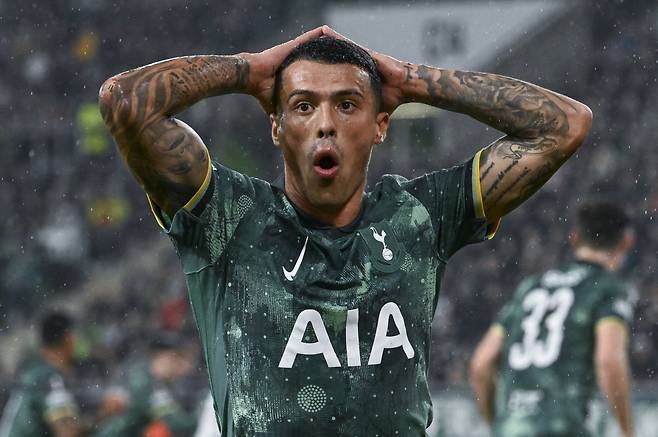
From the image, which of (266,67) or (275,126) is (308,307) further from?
(266,67)

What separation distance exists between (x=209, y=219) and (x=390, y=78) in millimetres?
735

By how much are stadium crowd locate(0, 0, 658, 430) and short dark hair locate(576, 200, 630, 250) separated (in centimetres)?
616

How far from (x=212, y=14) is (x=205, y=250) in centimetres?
1857

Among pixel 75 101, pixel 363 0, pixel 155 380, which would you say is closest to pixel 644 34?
pixel 363 0

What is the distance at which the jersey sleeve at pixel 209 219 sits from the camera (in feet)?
12.3

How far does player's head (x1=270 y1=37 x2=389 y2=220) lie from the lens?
3730 millimetres

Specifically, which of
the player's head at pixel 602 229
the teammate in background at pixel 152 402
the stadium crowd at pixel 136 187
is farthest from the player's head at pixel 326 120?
the stadium crowd at pixel 136 187

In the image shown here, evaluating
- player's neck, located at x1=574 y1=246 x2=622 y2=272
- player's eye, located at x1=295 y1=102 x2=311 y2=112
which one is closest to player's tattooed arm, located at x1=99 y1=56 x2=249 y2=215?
player's eye, located at x1=295 y1=102 x2=311 y2=112

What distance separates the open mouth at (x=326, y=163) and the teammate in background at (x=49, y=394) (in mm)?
4907

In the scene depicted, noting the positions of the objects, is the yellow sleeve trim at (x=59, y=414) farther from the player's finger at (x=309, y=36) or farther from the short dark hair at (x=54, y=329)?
the player's finger at (x=309, y=36)

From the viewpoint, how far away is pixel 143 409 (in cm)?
907

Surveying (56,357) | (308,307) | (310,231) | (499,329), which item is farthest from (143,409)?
(308,307)

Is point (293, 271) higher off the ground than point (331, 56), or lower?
lower

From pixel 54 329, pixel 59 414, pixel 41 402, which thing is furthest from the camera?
pixel 54 329
